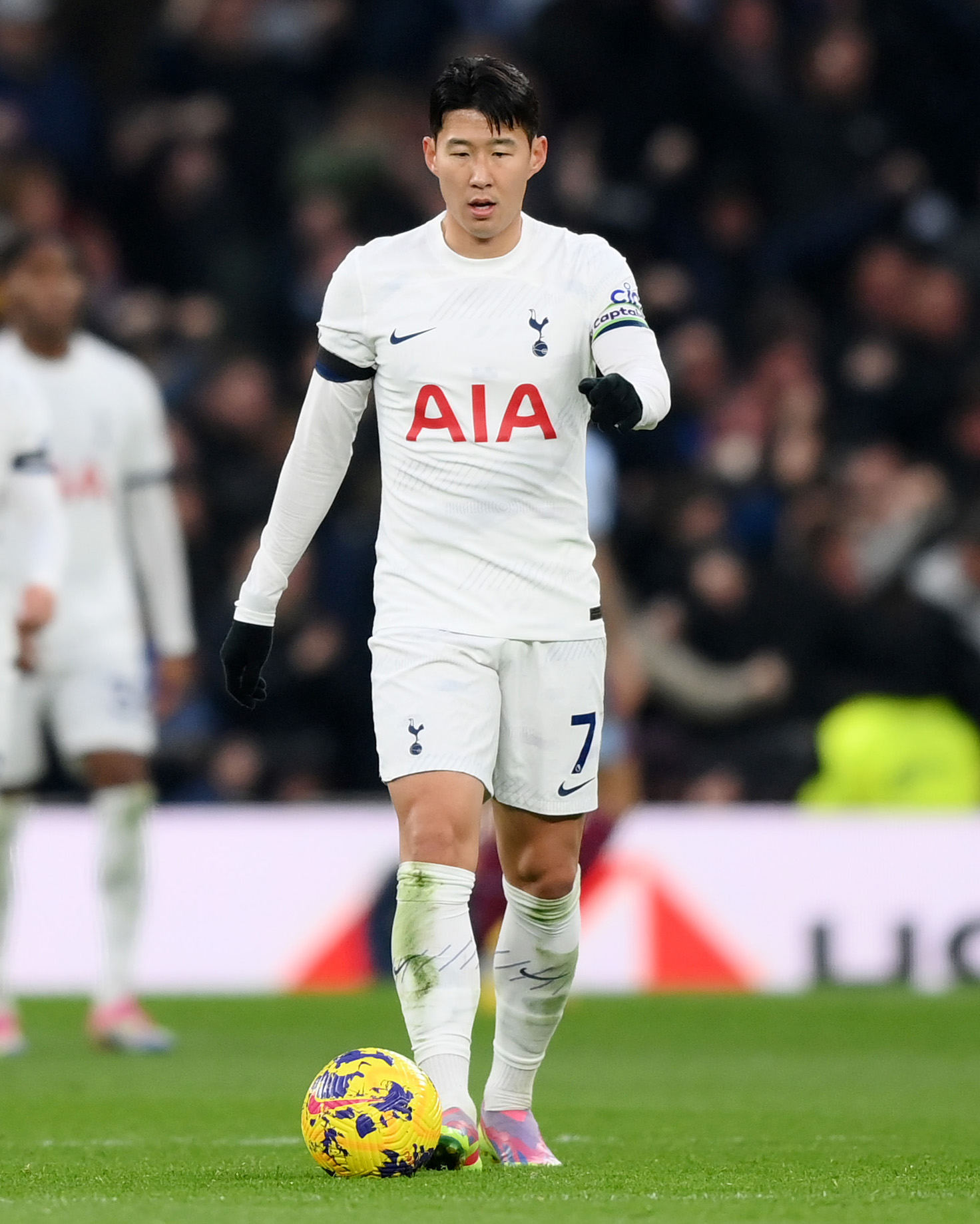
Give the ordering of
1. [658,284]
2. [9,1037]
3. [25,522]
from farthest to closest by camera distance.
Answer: [658,284] → [9,1037] → [25,522]

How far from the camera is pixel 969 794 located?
11.4 meters

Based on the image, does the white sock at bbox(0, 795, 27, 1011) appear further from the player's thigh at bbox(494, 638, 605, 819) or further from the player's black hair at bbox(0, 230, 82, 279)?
the player's thigh at bbox(494, 638, 605, 819)

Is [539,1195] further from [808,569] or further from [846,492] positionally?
[846,492]

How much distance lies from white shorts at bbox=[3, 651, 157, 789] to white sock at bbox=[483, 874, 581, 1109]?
3.41 metres

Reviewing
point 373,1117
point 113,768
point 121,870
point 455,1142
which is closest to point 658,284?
point 113,768

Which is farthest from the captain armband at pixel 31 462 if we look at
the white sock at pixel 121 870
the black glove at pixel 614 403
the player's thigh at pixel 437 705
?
the black glove at pixel 614 403

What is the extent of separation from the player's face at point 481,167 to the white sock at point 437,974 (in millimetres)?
1289

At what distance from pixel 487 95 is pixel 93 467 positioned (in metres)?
3.86

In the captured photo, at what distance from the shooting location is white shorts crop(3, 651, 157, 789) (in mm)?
8305

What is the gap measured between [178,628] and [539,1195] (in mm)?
4508

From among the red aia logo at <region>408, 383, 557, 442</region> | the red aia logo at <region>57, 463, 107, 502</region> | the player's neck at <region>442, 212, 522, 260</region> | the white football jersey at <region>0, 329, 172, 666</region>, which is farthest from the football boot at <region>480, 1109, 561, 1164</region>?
the red aia logo at <region>57, 463, 107, 502</region>

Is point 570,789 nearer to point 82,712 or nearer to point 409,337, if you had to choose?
point 409,337

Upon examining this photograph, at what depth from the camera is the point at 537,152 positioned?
5055mm

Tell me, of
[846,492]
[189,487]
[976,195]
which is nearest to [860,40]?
[976,195]
